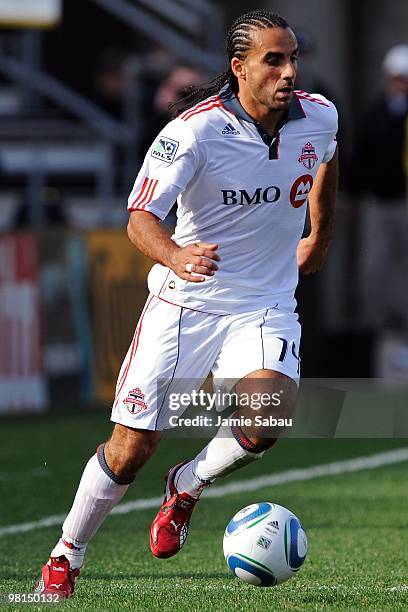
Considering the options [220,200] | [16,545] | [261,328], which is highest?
[220,200]

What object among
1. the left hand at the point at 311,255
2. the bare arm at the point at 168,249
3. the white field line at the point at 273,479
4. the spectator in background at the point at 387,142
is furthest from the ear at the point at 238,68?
the spectator in background at the point at 387,142

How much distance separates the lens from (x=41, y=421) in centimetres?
1249

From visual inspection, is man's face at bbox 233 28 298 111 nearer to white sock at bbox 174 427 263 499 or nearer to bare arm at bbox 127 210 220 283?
bare arm at bbox 127 210 220 283

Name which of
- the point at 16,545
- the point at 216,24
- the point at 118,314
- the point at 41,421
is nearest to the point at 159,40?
the point at 216,24

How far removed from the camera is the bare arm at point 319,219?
6.70 m

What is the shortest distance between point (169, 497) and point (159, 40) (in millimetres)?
10050

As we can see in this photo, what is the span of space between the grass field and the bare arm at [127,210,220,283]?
1.28 metres

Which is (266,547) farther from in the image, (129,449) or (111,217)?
(111,217)

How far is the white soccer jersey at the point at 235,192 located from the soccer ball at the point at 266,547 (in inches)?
34.1

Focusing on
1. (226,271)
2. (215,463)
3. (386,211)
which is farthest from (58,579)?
(386,211)

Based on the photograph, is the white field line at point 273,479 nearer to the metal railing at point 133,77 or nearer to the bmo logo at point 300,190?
the bmo logo at point 300,190

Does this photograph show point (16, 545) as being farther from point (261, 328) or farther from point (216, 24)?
point (216, 24)

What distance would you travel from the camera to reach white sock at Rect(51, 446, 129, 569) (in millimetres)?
6234

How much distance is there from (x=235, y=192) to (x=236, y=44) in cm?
63
